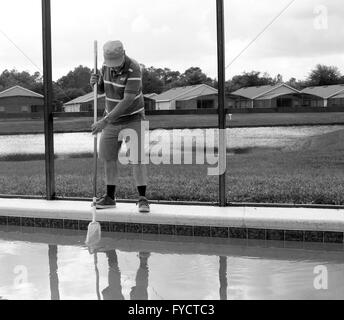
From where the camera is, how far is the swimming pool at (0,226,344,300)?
11.7 ft

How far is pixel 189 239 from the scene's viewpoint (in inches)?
197

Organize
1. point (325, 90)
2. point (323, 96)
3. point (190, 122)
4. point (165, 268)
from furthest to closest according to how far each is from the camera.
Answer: point (190, 122)
point (325, 90)
point (323, 96)
point (165, 268)

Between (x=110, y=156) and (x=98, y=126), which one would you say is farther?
(x=110, y=156)

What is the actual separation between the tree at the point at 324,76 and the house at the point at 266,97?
354 millimetres

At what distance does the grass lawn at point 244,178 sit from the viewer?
6.24 metres

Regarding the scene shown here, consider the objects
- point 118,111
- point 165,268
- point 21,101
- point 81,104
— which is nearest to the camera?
point 165,268

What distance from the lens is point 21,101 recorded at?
6430 millimetres

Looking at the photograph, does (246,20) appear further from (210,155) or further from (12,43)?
(12,43)

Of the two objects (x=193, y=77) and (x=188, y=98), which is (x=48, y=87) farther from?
(x=193, y=77)

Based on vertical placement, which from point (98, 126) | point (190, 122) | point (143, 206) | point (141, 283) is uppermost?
point (190, 122)

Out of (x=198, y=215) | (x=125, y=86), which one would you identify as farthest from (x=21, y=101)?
(x=198, y=215)

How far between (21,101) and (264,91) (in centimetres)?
266

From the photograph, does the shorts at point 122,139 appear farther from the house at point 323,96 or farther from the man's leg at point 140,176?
the house at point 323,96
